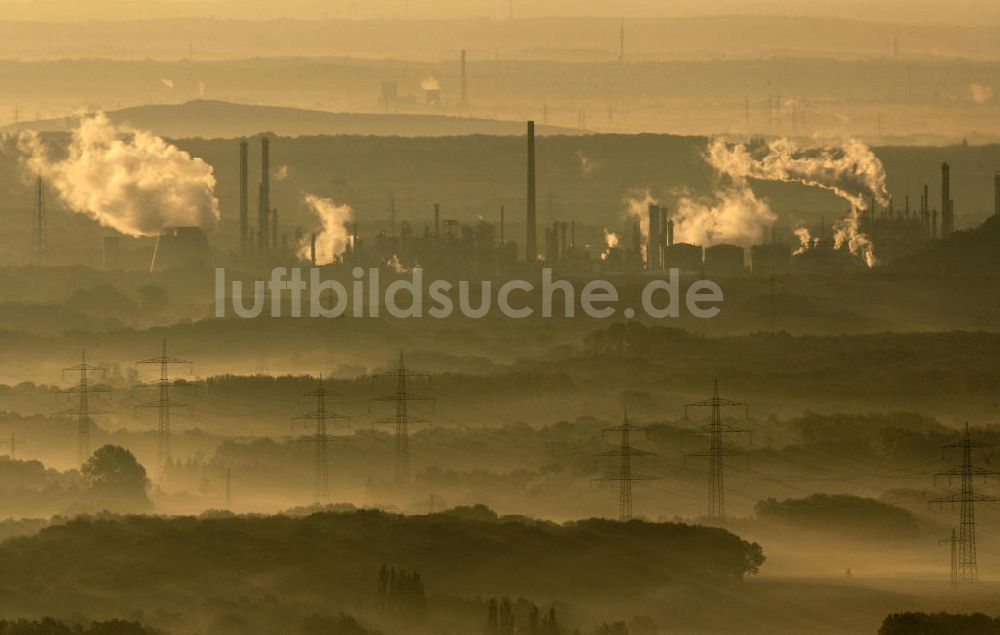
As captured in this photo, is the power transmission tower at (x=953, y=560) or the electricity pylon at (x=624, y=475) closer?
the power transmission tower at (x=953, y=560)

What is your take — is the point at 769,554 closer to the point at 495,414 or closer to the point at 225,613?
the point at 225,613

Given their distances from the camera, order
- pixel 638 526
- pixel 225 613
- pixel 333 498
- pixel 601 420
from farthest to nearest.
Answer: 1. pixel 601 420
2. pixel 333 498
3. pixel 638 526
4. pixel 225 613

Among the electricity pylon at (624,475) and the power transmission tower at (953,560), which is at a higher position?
the electricity pylon at (624,475)

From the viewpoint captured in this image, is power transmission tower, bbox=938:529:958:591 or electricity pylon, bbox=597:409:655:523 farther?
electricity pylon, bbox=597:409:655:523

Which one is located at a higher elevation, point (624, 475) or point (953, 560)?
point (624, 475)

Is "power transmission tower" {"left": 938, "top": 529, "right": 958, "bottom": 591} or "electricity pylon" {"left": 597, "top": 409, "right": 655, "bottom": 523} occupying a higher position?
"electricity pylon" {"left": 597, "top": 409, "right": 655, "bottom": 523}

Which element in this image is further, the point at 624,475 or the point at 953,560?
the point at 624,475

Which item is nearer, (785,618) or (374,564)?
(785,618)

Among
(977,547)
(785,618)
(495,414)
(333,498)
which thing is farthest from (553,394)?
(785,618)

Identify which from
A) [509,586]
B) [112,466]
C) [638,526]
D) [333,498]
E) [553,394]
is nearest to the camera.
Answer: [509,586]
